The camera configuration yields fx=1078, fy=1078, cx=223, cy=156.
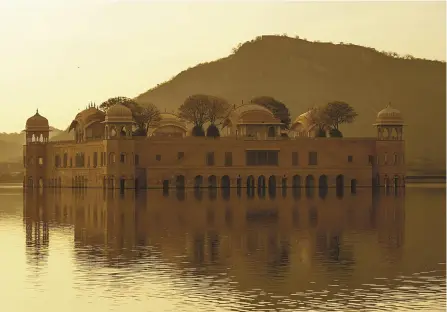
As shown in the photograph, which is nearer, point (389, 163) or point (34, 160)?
point (389, 163)

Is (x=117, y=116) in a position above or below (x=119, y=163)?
above

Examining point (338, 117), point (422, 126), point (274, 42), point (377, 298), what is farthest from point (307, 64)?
point (377, 298)

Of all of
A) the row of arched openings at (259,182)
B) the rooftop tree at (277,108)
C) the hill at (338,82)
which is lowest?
the row of arched openings at (259,182)

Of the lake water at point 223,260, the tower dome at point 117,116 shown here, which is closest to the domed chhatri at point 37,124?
the tower dome at point 117,116

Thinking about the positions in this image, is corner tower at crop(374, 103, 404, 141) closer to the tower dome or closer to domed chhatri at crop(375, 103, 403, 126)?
domed chhatri at crop(375, 103, 403, 126)

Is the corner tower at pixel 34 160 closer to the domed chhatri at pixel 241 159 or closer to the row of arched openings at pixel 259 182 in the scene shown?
the domed chhatri at pixel 241 159

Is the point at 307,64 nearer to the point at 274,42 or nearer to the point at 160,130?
the point at 274,42

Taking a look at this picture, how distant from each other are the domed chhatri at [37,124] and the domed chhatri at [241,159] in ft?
32.4

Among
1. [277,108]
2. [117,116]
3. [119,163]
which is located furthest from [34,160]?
[277,108]

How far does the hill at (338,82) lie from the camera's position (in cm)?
16775

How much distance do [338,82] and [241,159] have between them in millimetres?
107834

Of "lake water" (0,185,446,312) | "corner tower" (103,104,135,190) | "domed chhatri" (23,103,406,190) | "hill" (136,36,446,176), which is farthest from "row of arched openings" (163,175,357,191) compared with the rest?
"hill" (136,36,446,176)

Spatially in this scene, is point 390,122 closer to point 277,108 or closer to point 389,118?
point 389,118

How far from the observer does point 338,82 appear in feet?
602
